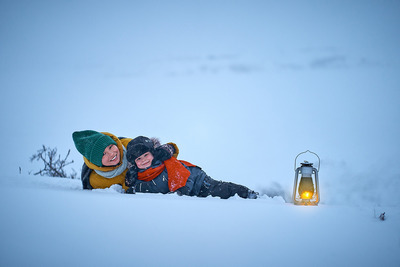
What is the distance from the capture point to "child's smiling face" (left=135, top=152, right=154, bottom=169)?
3480 mm

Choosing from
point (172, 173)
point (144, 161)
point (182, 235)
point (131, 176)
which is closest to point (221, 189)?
point (172, 173)

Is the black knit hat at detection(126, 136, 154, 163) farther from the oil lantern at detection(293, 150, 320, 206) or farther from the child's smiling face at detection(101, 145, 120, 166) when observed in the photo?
the oil lantern at detection(293, 150, 320, 206)

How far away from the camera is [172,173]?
3.49 metres

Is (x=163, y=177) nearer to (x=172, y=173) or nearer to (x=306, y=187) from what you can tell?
(x=172, y=173)

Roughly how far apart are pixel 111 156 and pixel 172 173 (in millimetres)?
742

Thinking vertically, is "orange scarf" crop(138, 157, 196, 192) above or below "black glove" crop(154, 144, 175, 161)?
below

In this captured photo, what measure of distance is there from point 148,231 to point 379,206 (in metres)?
2.17

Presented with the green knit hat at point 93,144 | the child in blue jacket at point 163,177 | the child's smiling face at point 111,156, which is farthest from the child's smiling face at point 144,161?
the green knit hat at point 93,144

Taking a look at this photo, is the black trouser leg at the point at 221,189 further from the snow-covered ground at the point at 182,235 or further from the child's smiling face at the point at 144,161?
the snow-covered ground at the point at 182,235

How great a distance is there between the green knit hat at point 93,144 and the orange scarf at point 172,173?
0.54m

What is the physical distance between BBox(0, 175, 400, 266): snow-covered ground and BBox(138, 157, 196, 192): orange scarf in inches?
42.8

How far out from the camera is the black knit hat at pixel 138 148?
346cm

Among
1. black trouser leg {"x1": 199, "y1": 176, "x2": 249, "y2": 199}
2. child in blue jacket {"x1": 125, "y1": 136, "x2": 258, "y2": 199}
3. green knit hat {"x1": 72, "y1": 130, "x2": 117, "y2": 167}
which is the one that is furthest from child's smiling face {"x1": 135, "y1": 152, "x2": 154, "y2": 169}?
black trouser leg {"x1": 199, "y1": 176, "x2": 249, "y2": 199}

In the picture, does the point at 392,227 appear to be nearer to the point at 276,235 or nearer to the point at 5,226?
the point at 276,235
